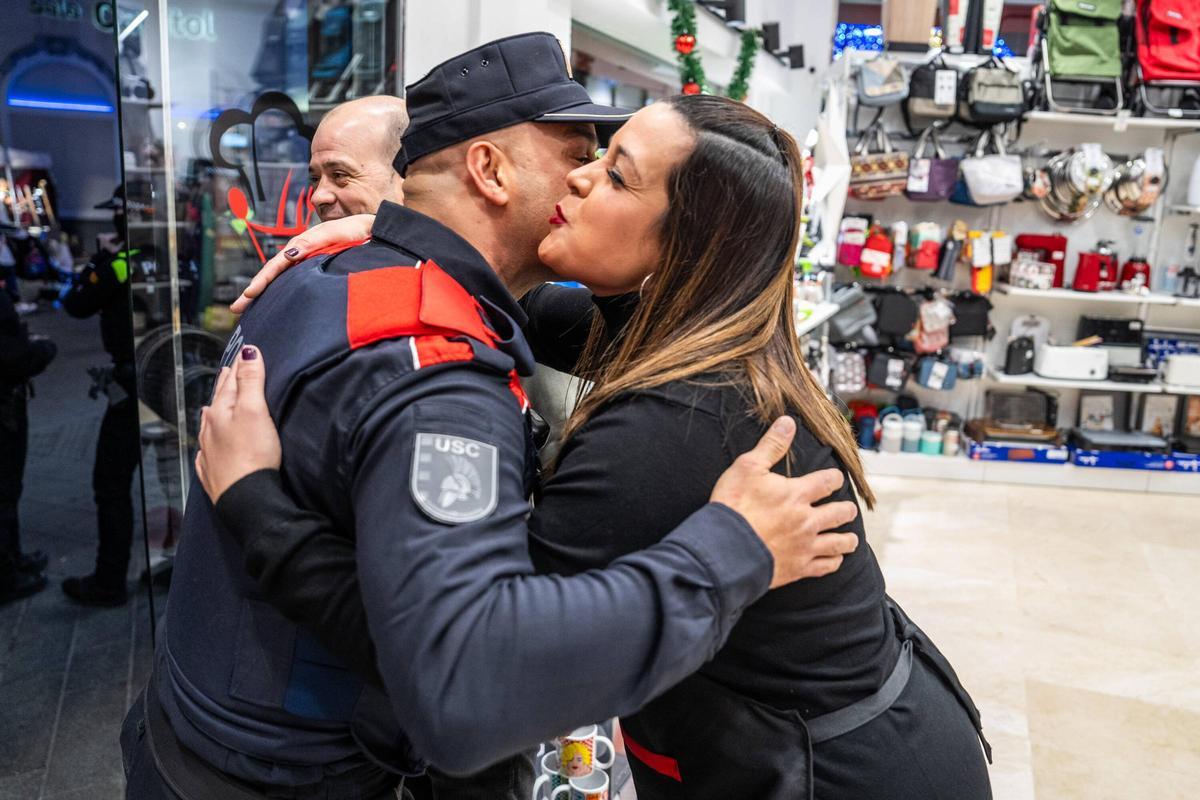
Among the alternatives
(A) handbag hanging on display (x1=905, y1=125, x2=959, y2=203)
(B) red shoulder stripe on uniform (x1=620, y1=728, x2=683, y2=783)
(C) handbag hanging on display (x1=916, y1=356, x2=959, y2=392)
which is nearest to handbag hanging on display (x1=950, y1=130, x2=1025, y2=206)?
(A) handbag hanging on display (x1=905, y1=125, x2=959, y2=203)

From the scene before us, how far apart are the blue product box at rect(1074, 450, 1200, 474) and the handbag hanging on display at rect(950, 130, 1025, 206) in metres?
1.80

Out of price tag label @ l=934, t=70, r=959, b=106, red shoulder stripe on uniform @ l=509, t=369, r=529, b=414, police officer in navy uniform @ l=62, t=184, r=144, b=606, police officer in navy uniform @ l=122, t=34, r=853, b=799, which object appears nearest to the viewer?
police officer in navy uniform @ l=122, t=34, r=853, b=799

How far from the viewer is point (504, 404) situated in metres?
0.95

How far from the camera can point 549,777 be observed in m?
1.95

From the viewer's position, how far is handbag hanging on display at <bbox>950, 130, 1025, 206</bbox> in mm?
5848

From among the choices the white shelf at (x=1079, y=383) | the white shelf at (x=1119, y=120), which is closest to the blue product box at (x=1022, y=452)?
the white shelf at (x=1079, y=383)

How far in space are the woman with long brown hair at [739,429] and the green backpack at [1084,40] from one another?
5.74 metres

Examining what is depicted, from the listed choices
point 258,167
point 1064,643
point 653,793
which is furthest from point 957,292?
point 653,793

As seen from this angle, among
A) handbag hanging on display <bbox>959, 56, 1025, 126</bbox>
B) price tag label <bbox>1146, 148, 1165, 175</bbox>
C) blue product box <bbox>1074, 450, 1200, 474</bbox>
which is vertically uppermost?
handbag hanging on display <bbox>959, 56, 1025, 126</bbox>

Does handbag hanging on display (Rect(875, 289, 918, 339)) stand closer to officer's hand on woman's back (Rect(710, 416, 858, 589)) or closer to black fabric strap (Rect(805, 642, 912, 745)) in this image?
black fabric strap (Rect(805, 642, 912, 745))

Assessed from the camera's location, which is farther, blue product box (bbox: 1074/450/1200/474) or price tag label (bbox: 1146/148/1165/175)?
blue product box (bbox: 1074/450/1200/474)

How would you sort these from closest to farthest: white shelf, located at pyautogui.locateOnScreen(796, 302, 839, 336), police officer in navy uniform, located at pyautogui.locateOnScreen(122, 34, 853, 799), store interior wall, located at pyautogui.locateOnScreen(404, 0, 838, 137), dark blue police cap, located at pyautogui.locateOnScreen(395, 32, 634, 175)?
police officer in navy uniform, located at pyautogui.locateOnScreen(122, 34, 853, 799) < dark blue police cap, located at pyautogui.locateOnScreen(395, 32, 634, 175) < store interior wall, located at pyautogui.locateOnScreen(404, 0, 838, 137) < white shelf, located at pyautogui.locateOnScreen(796, 302, 839, 336)

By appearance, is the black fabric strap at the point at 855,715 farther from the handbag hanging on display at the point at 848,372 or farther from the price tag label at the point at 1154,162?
the price tag label at the point at 1154,162

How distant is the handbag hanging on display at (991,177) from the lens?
585 centimetres
